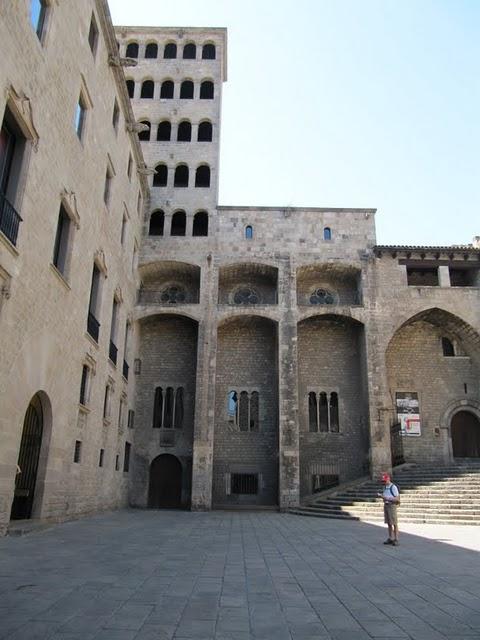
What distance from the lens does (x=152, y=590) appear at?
21.3 feet

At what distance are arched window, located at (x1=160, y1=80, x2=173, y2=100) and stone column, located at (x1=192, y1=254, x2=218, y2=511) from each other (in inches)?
468

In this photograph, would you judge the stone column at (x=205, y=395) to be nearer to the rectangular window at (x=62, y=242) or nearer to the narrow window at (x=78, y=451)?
the narrow window at (x=78, y=451)

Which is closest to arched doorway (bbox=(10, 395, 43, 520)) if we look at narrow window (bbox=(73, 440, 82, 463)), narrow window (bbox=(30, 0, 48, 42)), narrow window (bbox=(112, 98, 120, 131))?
narrow window (bbox=(73, 440, 82, 463))

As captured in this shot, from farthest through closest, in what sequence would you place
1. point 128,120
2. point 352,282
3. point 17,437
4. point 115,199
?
point 352,282, point 128,120, point 115,199, point 17,437

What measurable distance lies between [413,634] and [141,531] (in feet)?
32.5

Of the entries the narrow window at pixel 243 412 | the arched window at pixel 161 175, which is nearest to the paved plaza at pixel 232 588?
the narrow window at pixel 243 412

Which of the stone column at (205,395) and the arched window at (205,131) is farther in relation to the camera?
the arched window at (205,131)

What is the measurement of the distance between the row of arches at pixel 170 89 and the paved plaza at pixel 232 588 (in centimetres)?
2684

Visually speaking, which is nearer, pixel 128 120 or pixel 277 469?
pixel 128 120

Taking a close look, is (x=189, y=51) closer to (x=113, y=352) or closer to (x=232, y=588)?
(x=113, y=352)

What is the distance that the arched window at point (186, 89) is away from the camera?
31633 millimetres

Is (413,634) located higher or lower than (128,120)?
lower

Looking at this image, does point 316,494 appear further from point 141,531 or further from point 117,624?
point 117,624

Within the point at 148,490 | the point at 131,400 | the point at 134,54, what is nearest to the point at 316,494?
the point at 148,490
